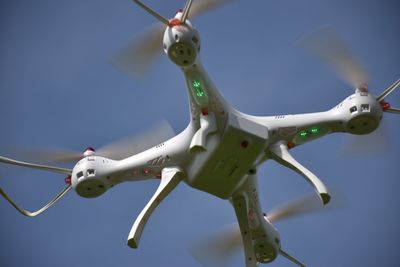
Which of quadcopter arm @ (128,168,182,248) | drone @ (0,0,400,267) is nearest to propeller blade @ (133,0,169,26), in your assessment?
drone @ (0,0,400,267)

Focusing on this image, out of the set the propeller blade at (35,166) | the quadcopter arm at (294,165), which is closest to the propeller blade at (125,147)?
the propeller blade at (35,166)

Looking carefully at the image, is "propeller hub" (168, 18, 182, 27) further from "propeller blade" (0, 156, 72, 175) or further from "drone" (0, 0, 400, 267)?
"propeller blade" (0, 156, 72, 175)

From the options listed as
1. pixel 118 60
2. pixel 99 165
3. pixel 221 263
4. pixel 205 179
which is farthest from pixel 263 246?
pixel 118 60

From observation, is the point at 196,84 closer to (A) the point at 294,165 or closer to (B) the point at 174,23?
(B) the point at 174,23

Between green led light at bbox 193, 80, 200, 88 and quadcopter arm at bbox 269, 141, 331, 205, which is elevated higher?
green led light at bbox 193, 80, 200, 88

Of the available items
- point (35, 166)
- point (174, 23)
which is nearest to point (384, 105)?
point (174, 23)
